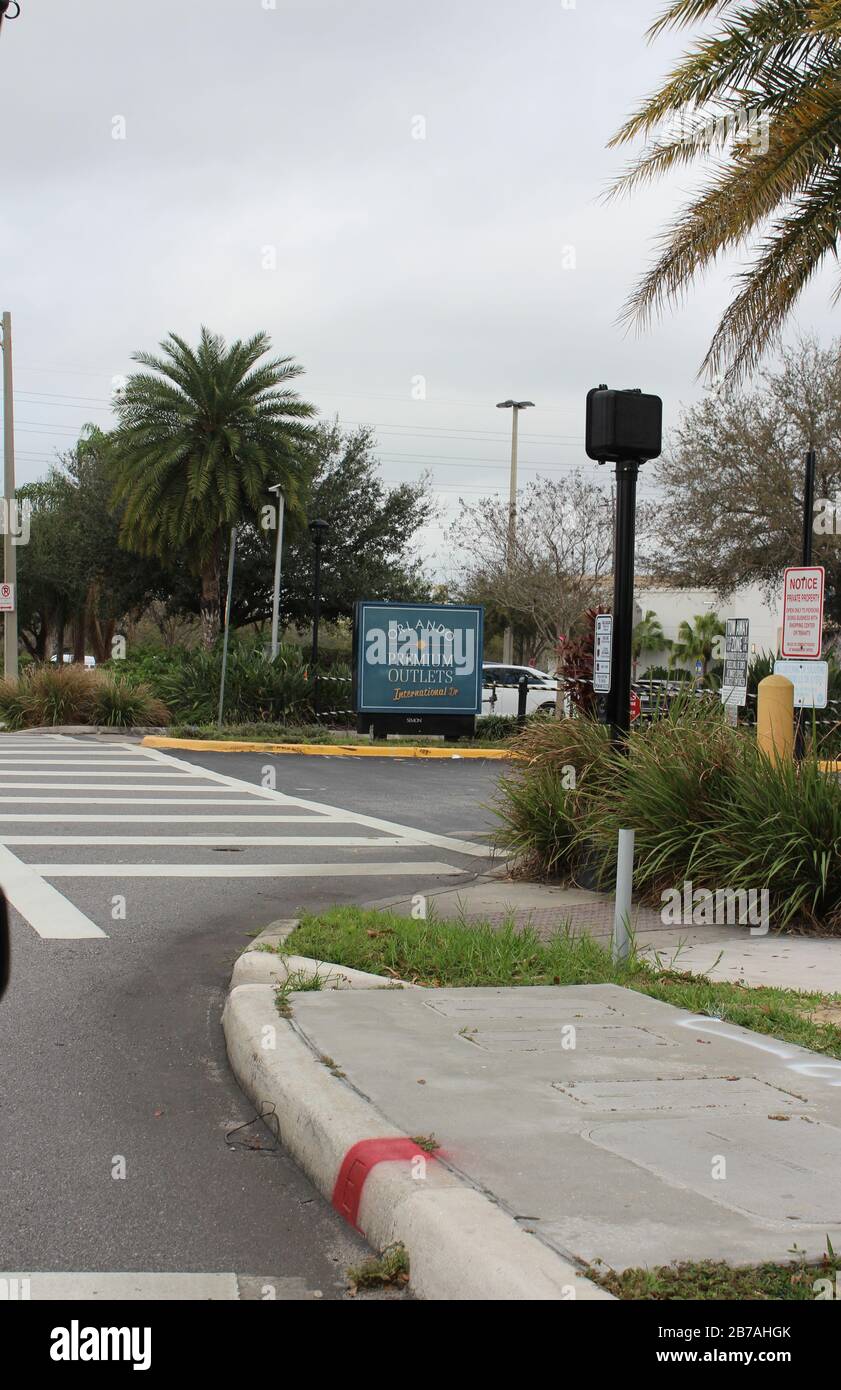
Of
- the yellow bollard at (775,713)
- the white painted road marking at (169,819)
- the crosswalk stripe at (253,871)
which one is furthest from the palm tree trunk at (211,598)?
the yellow bollard at (775,713)

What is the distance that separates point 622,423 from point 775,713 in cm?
268

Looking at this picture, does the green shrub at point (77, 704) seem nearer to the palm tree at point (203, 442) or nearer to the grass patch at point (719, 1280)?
the palm tree at point (203, 442)

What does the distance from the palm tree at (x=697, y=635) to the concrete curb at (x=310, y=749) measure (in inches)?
1138

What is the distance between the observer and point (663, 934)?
801cm

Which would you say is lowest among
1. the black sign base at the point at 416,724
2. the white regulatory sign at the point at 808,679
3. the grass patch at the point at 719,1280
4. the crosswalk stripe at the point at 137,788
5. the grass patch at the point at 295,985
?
the grass patch at the point at 295,985

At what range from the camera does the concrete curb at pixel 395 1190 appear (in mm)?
3312

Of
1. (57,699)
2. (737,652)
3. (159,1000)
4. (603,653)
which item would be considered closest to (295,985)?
(159,1000)

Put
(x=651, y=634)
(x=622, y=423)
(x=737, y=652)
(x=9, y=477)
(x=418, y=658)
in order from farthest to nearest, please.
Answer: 1. (x=651, y=634)
2. (x=9, y=477)
3. (x=418, y=658)
4. (x=737, y=652)
5. (x=622, y=423)

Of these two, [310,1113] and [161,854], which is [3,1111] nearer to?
[310,1113]

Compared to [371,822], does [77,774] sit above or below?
above

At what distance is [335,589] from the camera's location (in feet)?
127

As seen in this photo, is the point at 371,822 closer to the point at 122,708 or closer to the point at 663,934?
the point at 663,934

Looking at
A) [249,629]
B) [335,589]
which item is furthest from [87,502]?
[249,629]

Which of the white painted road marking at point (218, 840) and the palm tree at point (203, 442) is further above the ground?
the palm tree at point (203, 442)
